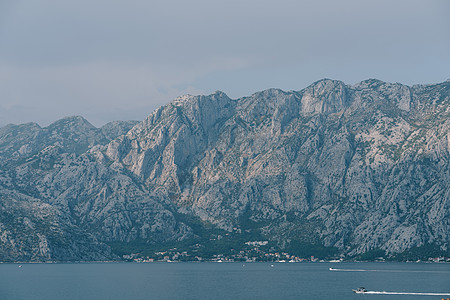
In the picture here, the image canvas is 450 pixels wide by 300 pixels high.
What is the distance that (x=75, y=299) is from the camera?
182 meters

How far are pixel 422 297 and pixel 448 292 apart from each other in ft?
53.0

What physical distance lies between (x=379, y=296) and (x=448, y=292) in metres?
26.3

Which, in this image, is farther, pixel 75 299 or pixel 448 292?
pixel 448 292

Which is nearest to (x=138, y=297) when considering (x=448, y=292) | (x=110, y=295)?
(x=110, y=295)

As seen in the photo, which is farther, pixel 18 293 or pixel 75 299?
pixel 18 293

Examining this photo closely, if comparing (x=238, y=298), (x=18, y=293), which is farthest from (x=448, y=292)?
A: (x=18, y=293)

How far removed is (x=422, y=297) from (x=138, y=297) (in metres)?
98.4

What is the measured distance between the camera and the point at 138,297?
18850 centimetres

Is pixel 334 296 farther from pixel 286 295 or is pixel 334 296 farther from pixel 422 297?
pixel 422 297

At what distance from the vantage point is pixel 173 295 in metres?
195

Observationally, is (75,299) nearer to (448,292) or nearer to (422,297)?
(422,297)

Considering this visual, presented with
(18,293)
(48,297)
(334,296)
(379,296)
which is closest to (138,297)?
(48,297)

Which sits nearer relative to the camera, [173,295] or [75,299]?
[75,299]

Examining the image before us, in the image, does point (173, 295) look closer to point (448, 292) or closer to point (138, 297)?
point (138, 297)
